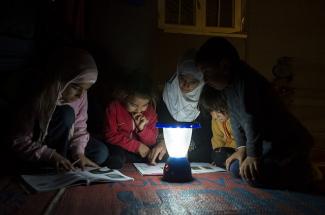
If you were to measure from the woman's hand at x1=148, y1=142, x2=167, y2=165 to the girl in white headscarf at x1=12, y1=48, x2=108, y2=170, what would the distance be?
235 millimetres

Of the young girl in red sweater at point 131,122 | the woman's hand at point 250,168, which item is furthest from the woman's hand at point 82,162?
the woman's hand at point 250,168

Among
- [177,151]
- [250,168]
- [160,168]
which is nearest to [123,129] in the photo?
[160,168]

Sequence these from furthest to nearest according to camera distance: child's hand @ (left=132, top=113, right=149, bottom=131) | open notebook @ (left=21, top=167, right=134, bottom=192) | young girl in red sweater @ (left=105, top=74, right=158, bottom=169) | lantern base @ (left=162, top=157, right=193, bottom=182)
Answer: child's hand @ (left=132, top=113, right=149, bottom=131)
young girl in red sweater @ (left=105, top=74, right=158, bottom=169)
lantern base @ (left=162, top=157, right=193, bottom=182)
open notebook @ (left=21, top=167, right=134, bottom=192)

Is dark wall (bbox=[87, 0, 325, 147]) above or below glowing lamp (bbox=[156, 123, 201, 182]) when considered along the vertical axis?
above

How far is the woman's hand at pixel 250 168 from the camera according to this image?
1390 mm

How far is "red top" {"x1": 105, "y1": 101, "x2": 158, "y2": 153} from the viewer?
1903 mm

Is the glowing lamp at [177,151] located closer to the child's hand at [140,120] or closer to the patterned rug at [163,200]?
the patterned rug at [163,200]

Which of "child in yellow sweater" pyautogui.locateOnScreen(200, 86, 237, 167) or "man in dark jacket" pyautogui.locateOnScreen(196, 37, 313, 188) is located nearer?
"man in dark jacket" pyautogui.locateOnScreen(196, 37, 313, 188)

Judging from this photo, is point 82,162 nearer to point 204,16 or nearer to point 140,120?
point 140,120

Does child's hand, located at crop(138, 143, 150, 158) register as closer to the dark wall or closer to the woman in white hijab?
the woman in white hijab

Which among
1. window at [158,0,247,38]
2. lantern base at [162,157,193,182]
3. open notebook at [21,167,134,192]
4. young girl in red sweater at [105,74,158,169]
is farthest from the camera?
window at [158,0,247,38]

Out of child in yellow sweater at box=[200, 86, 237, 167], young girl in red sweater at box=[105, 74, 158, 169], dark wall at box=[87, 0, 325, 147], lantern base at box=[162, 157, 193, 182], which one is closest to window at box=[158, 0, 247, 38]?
dark wall at box=[87, 0, 325, 147]

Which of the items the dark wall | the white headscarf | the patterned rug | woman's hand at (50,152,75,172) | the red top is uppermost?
the dark wall

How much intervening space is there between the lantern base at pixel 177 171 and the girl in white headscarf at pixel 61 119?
395 millimetres
